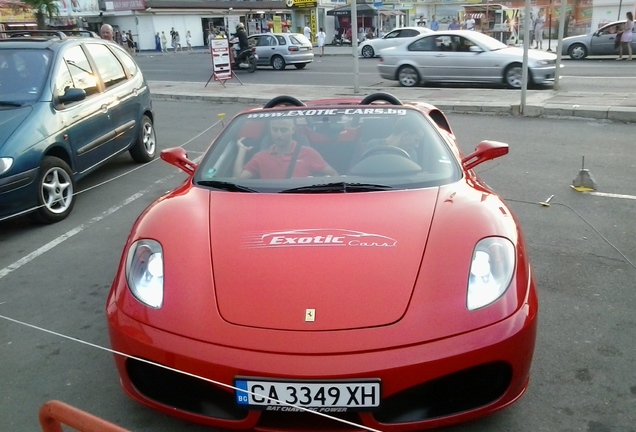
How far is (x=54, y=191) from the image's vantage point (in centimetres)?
583

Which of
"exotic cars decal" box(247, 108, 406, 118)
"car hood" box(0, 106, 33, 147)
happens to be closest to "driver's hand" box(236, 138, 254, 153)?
"exotic cars decal" box(247, 108, 406, 118)

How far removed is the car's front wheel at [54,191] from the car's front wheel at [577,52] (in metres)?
21.1

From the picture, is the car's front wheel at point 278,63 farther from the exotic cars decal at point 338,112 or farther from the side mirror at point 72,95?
the exotic cars decal at point 338,112

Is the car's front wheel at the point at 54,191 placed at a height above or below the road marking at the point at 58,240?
above

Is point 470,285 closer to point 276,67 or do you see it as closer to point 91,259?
point 91,259

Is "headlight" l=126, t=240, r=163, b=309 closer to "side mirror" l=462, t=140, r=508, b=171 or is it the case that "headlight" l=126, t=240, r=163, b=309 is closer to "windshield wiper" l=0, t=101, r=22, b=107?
Answer: "side mirror" l=462, t=140, r=508, b=171

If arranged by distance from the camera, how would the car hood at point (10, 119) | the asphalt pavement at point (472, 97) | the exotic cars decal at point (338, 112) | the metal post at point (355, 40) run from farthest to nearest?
the metal post at point (355, 40) < the asphalt pavement at point (472, 97) < the car hood at point (10, 119) < the exotic cars decal at point (338, 112)

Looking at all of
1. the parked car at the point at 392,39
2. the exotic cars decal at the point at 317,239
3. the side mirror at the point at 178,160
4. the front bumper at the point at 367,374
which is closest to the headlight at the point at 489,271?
the front bumper at the point at 367,374

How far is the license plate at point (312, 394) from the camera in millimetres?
2254

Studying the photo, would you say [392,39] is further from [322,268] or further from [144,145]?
[322,268]

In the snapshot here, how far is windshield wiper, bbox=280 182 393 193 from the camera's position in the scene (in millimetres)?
3391

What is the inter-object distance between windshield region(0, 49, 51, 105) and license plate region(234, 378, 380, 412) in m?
4.71

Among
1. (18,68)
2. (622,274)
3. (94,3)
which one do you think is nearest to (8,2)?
(94,3)

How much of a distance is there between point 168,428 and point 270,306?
30.3 inches
